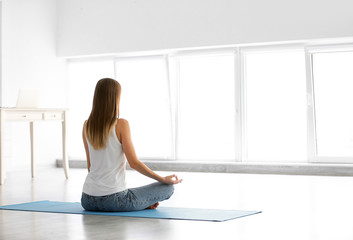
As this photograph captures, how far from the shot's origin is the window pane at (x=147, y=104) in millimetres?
8148

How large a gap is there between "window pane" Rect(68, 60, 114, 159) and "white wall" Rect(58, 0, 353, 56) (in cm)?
44

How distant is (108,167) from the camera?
11.7ft

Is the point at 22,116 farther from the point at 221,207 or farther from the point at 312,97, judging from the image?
the point at 312,97

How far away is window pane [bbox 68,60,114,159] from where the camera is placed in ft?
28.8

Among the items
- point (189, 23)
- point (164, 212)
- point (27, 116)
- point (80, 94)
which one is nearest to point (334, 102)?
→ point (189, 23)

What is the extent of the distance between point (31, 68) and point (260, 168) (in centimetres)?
361

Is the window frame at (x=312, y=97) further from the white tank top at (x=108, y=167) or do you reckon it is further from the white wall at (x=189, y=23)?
the white tank top at (x=108, y=167)

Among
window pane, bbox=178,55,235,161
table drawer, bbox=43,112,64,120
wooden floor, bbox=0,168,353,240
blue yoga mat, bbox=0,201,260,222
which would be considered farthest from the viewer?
window pane, bbox=178,55,235,161

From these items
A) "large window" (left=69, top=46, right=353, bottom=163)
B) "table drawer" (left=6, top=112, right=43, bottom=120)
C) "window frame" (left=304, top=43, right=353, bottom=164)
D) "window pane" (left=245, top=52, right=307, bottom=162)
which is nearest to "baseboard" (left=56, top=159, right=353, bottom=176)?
"window frame" (left=304, top=43, right=353, bottom=164)

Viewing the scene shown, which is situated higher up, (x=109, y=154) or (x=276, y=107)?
(x=276, y=107)

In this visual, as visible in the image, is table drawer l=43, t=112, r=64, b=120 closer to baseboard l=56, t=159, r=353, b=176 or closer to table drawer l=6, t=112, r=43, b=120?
table drawer l=6, t=112, r=43, b=120

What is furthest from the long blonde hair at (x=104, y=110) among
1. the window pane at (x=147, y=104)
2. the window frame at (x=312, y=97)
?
the window pane at (x=147, y=104)

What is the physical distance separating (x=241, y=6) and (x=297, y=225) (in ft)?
14.7

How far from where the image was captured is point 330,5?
6750 millimetres
